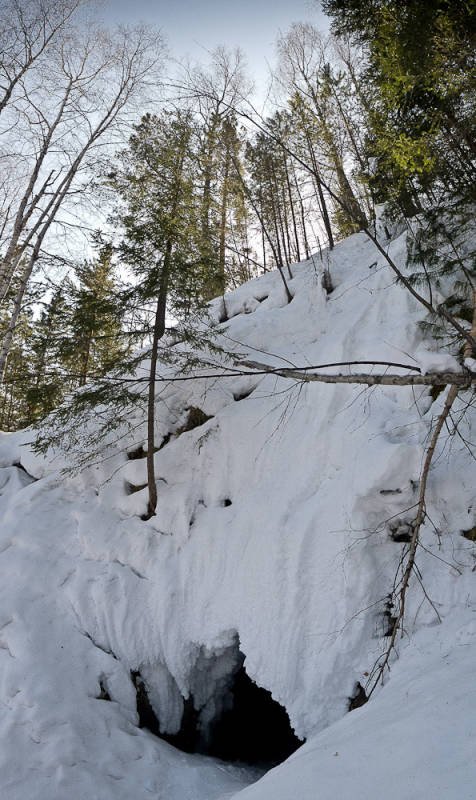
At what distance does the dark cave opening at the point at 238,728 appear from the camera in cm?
619

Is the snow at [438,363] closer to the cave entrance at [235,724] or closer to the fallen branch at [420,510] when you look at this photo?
the fallen branch at [420,510]

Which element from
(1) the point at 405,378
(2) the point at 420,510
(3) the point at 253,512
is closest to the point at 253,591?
(3) the point at 253,512

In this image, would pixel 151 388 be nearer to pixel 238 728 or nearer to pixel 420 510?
pixel 420 510

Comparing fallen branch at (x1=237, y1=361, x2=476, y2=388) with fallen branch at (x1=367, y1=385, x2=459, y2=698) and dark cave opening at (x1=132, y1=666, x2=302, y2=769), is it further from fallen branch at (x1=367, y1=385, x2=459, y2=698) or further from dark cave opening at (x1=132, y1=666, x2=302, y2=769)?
dark cave opening at (x1=132, y1=666, x2=302, y2=769)

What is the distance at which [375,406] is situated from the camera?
6547mm

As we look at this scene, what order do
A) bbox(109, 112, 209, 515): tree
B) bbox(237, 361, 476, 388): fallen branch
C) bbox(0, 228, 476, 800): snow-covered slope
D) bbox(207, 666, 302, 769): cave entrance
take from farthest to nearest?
Result: bbox(109, 112, 209, 515): tree, bbox(207, 666, 302, 769): cave entrance, bbox(0, 228, 476, 800): snow-covered slope, bbox(237, 361, 476, 388): fallen branch

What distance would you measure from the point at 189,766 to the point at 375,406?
5844mm

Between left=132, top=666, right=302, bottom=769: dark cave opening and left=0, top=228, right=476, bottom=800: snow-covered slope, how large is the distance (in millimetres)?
169

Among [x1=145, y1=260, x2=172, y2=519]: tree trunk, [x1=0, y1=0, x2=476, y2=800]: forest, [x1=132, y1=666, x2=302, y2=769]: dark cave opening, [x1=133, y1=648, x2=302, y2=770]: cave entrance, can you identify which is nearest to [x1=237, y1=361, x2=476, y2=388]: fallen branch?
[x1=0, y1=0, x2=476, y2=800]: forest

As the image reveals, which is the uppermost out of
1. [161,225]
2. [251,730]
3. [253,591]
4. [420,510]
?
[161,225]

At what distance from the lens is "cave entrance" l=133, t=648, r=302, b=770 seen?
6.18m

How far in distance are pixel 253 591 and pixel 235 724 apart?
314 cm

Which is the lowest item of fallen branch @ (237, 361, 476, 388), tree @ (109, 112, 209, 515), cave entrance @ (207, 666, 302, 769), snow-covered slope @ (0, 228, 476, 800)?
cave entrance @ (207, 666, 302, 769)

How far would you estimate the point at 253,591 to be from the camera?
5.77 m
